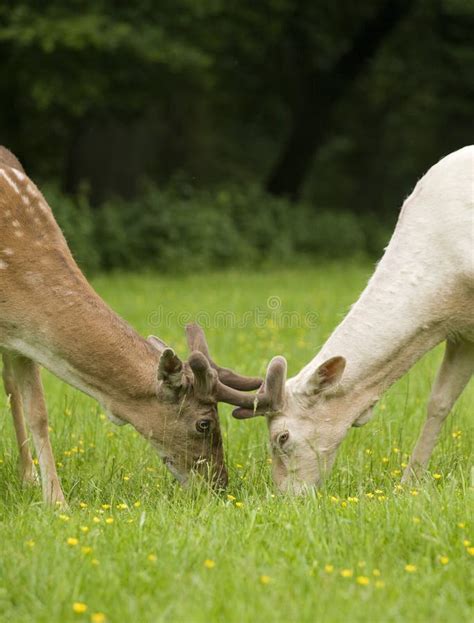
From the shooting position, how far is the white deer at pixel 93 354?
609 centimetres

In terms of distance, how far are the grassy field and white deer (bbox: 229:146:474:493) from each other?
280 mm

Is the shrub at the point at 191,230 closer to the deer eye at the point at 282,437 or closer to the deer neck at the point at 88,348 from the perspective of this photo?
the deer neck at the point at 88,348

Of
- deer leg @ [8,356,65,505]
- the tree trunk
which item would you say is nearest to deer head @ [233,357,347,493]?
deer leg @ [8,356,65,505]

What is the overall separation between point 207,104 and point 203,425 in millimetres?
22341

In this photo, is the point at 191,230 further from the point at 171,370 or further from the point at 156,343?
the point at 171,370

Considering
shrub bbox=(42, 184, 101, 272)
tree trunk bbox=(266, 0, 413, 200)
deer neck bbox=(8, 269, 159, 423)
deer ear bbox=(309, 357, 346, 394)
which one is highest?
deer ear bbox=(309, 357, 346, 394)

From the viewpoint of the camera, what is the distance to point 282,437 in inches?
248

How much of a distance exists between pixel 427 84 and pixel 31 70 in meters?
12.5

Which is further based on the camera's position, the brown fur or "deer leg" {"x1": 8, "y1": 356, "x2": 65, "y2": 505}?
"deer leg" {"x1": 8, "y1": 356, "x2": 65, "y2": 505}

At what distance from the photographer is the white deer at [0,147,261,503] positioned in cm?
609

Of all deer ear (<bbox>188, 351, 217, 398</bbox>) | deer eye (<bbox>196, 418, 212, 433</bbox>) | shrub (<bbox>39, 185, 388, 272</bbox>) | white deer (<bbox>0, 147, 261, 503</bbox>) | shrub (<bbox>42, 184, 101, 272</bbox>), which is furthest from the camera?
shrub (<bbox>39, 185, 388, 272</bbox>)

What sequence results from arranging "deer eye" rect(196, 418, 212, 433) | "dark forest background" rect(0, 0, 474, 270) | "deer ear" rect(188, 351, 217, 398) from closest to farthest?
1. "deer ear" rect(188, 351, 217, 398)
2. "deer eye" rect(196, 418, 212, 433)
3. "dark forest background" rect(0, 0, 474, 270)

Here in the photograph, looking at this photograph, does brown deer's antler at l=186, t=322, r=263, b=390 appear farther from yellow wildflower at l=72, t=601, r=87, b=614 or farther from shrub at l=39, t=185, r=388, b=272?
shrub at l=39, t=185, r=388, b=272

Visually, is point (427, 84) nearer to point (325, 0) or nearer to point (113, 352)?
point (325, 0)
